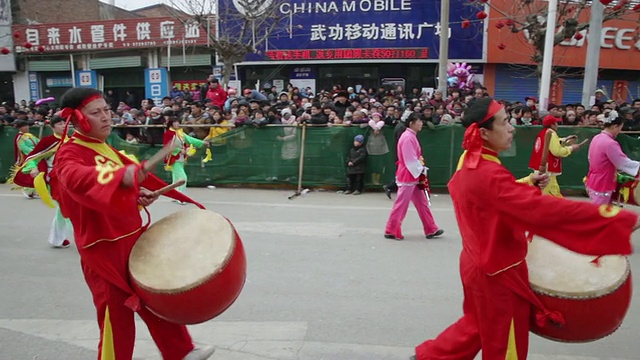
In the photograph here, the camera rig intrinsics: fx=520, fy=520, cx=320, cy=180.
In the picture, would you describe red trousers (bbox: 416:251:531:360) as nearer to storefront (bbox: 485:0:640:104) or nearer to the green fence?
the green fence

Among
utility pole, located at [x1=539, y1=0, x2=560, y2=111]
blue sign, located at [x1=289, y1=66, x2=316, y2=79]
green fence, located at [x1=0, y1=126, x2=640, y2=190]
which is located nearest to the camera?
green fence, located at [x1=0, y1=126, x2=640, y2=190]

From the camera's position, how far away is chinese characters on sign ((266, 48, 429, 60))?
60.7 feet

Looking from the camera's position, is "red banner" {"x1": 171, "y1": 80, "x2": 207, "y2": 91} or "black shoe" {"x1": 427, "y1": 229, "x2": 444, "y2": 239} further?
"red banner" {"x1": 171, "y1": 80, "x2": 207, "y2": 91}

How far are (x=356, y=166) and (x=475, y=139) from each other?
23.7 ft

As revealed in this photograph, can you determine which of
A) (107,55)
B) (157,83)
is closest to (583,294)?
(157,83)

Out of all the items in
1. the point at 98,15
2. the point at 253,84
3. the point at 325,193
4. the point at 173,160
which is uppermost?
the point at 98,15

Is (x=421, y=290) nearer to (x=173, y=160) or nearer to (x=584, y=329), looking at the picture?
(x=584, y=329)

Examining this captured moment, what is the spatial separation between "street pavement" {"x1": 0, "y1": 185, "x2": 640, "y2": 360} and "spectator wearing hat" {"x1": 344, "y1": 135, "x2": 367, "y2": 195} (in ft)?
7.01

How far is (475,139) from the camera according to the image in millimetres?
2709

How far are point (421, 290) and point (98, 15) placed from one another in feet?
97.7

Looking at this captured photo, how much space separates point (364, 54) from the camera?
18.7m

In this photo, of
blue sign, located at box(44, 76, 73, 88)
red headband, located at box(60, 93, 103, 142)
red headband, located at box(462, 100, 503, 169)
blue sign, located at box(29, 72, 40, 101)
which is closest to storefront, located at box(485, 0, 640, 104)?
red headband, located at box(462, 100, 503, 169)

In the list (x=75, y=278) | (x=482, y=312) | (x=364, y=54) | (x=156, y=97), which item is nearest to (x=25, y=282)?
(x=75, y=278)

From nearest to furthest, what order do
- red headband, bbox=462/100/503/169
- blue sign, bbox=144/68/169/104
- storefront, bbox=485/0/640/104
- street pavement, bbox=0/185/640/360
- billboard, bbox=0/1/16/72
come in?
red headband, bbox=462/100/503/169, street pavement, bbox=0/185/640/360, storefront, bbox=485/0/640/104, blue sign, bbox=144/68/169/104, billboard, bbox=0/1/16/72
